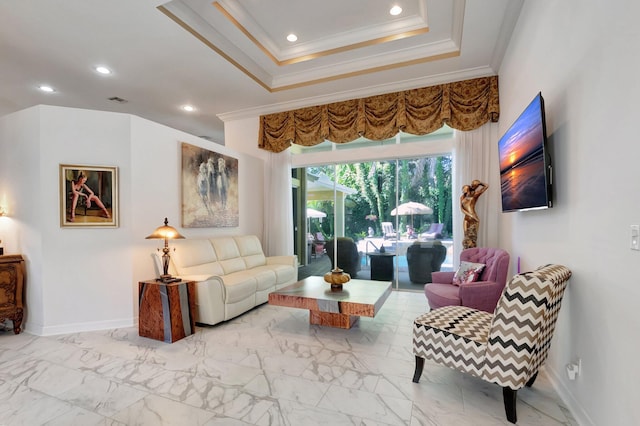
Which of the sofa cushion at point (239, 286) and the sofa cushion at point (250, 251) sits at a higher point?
the sofa cushion at point (250, 251)

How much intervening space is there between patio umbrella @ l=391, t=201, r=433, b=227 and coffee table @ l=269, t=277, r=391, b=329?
1705 mm

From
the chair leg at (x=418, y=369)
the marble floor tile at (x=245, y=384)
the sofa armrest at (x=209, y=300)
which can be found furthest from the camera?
the sofa armrest at (x=209, y=300)

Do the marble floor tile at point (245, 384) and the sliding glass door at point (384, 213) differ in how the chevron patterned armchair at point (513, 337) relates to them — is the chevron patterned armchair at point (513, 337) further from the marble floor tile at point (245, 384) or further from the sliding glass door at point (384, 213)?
the sliding glass door at point (384, 213)

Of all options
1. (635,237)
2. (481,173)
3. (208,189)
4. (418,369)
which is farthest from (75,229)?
(481,173)

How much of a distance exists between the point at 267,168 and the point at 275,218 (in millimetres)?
1010

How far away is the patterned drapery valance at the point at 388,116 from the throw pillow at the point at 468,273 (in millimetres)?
2040

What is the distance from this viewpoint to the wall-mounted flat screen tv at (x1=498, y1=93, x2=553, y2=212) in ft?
6.79

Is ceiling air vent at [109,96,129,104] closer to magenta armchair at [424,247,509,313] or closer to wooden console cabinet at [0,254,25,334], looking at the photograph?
wooden console cabinet at [0,254,25,334]

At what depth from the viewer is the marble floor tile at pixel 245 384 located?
1.85 meters

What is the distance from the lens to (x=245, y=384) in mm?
2209

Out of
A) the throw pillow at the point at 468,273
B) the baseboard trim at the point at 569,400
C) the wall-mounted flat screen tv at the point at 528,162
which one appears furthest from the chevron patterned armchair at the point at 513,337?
the throw pillow at the point at 468,273

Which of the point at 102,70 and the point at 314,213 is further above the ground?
the point at 102,70

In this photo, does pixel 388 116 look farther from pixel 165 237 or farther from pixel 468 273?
pixel 165 237

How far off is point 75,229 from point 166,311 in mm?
1516
